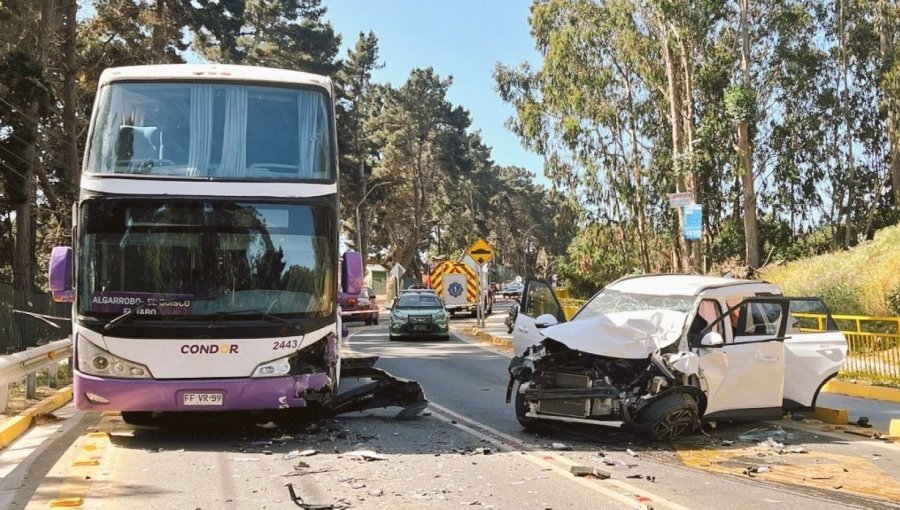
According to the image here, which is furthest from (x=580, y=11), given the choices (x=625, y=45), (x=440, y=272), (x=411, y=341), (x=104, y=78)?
(x=104, y=78)

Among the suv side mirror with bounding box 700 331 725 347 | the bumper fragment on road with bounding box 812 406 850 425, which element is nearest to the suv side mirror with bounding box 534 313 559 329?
the suv side mirror with bounding box 700 331 725 347

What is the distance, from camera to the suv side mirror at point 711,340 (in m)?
8.20

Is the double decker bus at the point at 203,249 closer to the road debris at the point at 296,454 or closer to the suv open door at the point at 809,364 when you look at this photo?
the road debris at the point at 296,454

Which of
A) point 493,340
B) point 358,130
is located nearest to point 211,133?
point 493,340

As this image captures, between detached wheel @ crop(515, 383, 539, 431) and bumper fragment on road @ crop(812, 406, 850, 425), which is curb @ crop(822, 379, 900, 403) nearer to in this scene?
bumper fragment on road @ crop(812, 406, 850, 425)

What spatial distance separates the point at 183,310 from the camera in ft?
26.4

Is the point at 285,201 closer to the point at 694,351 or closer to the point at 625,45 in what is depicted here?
the point at 694,351

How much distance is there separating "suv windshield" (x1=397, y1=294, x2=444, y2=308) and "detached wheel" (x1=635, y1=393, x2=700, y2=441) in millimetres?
19130

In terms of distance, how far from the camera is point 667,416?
26.1ft

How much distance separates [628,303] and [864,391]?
6.39m

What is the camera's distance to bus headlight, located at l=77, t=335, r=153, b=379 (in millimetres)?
7867

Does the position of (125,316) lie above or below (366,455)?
above

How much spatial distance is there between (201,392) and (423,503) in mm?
3033

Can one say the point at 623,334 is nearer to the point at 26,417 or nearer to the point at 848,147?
the point at 26,417
